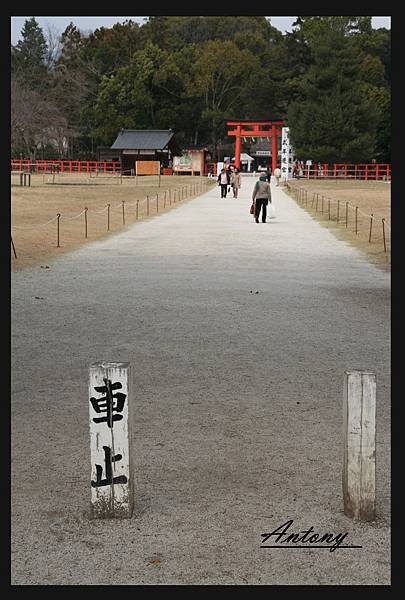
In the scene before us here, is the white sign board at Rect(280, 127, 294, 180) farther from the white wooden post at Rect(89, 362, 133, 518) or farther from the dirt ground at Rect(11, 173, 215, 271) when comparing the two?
the white wooden post at Rect(89, 362, 133, 518)

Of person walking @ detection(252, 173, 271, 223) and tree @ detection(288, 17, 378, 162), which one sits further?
tree @ detection(288, 17, 378, 162)

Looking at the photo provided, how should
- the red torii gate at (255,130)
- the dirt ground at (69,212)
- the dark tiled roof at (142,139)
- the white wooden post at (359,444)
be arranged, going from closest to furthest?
the white wooden post at (359,444) → the dirt ground at (69,212) → the red torii gate at (255,130) → the dark tiled roof at (142,139)

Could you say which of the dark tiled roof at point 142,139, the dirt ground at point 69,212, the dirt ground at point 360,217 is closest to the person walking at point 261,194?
the dirt ground at point 360,217

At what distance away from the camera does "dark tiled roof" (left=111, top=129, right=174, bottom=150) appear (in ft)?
205

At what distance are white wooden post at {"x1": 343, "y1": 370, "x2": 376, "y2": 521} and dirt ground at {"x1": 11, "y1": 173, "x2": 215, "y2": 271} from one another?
34.9 feet

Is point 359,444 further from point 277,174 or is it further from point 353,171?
point 353,171

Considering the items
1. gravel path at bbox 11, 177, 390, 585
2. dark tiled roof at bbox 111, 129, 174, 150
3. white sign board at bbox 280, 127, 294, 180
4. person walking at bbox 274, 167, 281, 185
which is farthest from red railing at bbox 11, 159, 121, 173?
gravel path at bbox 11, 177, 390, 585

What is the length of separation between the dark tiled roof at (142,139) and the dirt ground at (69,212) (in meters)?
10.3

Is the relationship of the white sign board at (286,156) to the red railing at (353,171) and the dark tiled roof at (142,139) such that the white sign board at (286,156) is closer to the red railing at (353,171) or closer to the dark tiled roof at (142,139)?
the red railing at (353,171)

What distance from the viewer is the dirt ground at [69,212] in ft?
57.0
